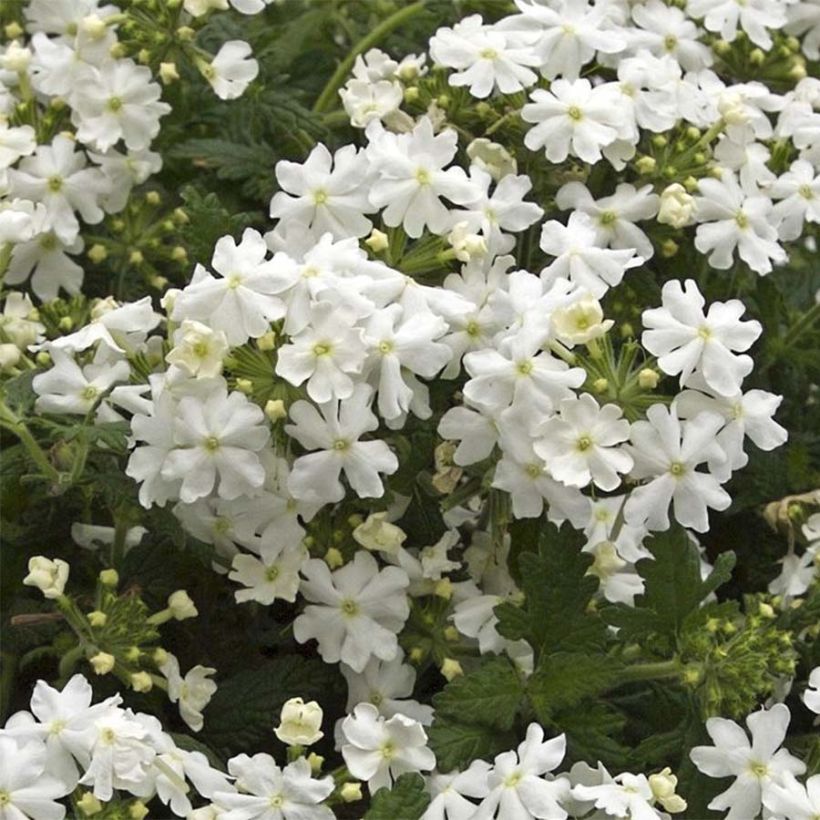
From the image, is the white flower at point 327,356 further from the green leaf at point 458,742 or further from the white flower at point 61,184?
the white flower at point 61,184

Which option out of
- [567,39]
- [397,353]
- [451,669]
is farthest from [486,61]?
[451,669]

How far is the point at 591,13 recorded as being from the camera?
1.67m

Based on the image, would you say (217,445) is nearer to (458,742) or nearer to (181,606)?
(181,606)

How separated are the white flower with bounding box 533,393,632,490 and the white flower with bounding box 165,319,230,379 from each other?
28 cm

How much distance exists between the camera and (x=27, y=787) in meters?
1.26

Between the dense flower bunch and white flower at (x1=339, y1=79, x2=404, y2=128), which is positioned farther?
white flower at (x1=339, y1=79, x2=404, y2=128)

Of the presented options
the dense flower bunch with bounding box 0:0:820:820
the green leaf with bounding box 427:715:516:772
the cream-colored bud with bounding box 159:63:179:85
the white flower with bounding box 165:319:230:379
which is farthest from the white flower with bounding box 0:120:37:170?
the green leaf with bounding box 427:715:516:772

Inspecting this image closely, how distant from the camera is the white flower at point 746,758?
1.37 m

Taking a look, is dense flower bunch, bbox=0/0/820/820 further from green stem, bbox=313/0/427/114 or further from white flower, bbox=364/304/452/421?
green stem, bbox=313/0/427/114

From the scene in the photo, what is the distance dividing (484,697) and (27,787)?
0.41 m

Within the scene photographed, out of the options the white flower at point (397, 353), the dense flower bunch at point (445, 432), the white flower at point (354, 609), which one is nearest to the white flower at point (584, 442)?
the dense flower bunch at point (445, 432)

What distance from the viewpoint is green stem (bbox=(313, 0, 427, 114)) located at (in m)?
1.85

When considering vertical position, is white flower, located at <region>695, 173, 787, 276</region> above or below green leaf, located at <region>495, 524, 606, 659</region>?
above

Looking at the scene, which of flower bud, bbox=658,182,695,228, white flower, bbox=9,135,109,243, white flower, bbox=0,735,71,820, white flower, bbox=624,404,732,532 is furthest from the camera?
white flower, bbox=9,135,109,243
